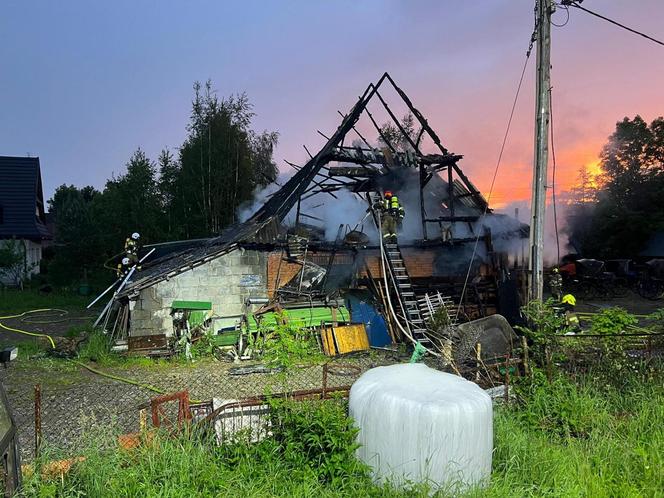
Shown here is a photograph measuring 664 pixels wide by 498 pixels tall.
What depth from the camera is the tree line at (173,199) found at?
79.9 feet

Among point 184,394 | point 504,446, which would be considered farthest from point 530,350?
point 184,394

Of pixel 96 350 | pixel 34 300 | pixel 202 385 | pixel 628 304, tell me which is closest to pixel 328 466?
pixel 202 385

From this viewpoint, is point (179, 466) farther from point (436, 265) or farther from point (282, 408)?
point (436, 265)

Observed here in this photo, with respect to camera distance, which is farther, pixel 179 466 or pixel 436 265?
pixel 436 265

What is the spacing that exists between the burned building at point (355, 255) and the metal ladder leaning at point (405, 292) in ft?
0.12

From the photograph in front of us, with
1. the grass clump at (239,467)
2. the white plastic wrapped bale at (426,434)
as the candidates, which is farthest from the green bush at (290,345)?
the white plastic wrapped bale at (426,434)

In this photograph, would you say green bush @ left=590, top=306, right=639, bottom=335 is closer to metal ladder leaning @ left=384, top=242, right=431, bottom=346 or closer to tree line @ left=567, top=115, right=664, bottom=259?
metal ladder leaning @ left=384, top=242, right=431, bottom=346

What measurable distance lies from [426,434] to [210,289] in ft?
30.3

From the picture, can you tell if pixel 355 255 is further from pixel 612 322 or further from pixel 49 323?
pixel 49 323

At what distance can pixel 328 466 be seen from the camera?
4629 millimetres

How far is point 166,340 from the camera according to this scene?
1189 centimetres

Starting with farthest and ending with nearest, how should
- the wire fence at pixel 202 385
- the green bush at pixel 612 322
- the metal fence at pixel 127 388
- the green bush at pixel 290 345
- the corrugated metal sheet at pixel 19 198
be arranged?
the corrugated metal sheet at pixel 19 198 → the green bush at pixel 290 345 → the metal fence at pixel 127 388 → the green bush at pixel 612 322 → the wire fence at pixel 202 385

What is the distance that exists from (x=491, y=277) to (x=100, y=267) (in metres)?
20.1

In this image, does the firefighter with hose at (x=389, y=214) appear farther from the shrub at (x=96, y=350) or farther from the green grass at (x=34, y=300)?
the green grass at (x=34, y=300)
